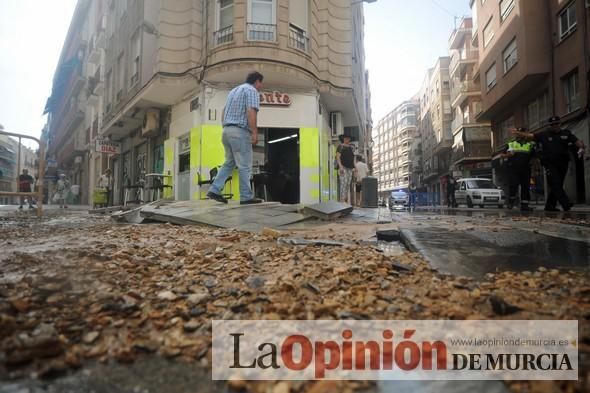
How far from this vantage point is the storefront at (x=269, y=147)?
11383mm

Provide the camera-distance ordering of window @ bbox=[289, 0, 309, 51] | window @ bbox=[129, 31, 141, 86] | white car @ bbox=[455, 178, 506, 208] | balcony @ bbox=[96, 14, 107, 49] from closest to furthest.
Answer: window @ bbox=[289, 0, 309, 51]
window @ bbox=[129, 31, 141, 86]
white car @ bbox=[455, 178, 506, 208]
balcony @ bbox=[96, 14, 107, 49]

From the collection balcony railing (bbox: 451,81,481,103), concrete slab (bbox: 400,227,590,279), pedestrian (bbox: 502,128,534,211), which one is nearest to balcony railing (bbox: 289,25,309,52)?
pedestrian (bbox: 502,128,534,211)

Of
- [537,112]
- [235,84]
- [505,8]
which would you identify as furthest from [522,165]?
[505,8]

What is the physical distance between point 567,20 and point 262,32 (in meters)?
14.8

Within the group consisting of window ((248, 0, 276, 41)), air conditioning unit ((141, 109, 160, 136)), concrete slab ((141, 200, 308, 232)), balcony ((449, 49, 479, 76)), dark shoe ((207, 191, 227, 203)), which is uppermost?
balcony ((449, 49, 479, 76))

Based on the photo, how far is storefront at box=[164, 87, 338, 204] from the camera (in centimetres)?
1138

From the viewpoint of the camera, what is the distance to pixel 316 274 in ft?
5.39

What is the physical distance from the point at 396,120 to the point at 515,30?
69.4m

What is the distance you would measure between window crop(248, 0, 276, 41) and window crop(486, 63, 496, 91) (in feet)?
58.5

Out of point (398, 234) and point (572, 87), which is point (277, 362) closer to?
point (398, 234)

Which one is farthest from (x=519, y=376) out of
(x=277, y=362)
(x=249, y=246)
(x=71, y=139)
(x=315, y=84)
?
(x=71, y=139)

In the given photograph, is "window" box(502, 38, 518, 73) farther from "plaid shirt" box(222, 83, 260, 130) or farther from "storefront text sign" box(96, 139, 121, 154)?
"storefront text sign" box(96, 139, 121, 154)

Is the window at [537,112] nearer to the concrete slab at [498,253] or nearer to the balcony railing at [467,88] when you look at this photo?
the balcony railing at [467,88]

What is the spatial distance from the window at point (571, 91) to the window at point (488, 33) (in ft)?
28.2
